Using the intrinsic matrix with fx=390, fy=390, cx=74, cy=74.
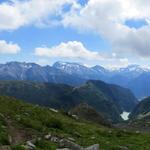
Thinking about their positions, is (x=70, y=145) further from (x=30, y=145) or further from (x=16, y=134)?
(x=16, y=134)

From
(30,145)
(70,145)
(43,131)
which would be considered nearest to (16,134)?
(43,131)

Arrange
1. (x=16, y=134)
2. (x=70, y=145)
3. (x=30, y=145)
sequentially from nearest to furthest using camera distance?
(x=30, y=145) < (x=70, y=145) < (x=16, y=134)

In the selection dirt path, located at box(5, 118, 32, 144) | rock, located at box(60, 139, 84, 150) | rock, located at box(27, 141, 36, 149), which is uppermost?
dirt path, located at box(5, 118, 32, 144)

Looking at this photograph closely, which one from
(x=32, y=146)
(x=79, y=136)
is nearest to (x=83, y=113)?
(x=79, y=136)

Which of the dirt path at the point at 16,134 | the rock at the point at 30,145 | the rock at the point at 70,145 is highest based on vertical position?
the dirt path at the point at 16,134

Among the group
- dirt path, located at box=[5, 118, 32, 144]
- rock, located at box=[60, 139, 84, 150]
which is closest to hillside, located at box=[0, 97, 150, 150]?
dirt path, located at box=[5, 118, 32, 144]

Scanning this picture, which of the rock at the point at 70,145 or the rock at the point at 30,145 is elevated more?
the rock at the point at 70,145

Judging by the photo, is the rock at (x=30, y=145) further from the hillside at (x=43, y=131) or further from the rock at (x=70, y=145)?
the hillside at (x=43, y=131)

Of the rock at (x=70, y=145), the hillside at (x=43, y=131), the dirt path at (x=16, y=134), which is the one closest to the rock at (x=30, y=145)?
the rock at (x=70, y=145)

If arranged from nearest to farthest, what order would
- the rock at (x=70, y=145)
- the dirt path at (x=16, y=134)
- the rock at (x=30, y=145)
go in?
the rock at (x=30, y=145), the rock at (x=70, y=145), the dirt path at (x=16, y=134)

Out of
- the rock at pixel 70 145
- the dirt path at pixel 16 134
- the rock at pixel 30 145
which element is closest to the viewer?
the rock at pixel 30 145

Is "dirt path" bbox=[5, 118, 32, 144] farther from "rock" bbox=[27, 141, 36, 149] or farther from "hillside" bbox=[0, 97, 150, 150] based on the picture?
"rock" bbox=[27, 141, 36, 149]

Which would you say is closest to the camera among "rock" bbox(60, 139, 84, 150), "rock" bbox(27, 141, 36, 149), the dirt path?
"rock" bbox(27, 141, 36, 149)

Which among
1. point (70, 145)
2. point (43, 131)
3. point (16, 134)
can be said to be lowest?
point (70, 145)
